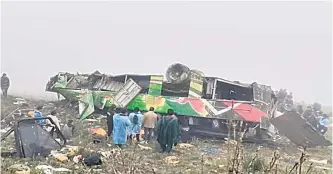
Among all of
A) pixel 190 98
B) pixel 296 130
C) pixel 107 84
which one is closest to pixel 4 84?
pixel 107 84

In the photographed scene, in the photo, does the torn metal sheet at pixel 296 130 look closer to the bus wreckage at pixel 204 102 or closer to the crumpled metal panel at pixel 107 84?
the bus wreckage at pixel 204 102

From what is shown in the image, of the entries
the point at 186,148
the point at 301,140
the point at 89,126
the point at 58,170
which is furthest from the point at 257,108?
the point at 58,170

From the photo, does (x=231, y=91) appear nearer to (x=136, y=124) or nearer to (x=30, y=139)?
(x=136, y=124)

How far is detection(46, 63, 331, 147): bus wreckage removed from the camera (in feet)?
39.6

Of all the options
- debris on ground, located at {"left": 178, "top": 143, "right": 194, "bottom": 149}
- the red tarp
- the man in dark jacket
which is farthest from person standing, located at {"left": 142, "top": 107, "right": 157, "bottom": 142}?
the man in dark jacket

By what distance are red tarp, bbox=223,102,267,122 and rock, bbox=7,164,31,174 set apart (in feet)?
20.5

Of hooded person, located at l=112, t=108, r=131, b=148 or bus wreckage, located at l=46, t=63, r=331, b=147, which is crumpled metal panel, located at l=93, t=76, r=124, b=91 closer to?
bus wreckage, located at l=46, t=63, r=331, b=147

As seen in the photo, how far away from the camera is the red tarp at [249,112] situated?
1191 centimetres

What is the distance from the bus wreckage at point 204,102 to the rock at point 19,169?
5.60 meters

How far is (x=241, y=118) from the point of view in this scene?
1197 centimetres

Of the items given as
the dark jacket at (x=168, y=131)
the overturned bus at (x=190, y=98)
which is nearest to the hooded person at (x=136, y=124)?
the dark jacket at (x=168, y=131)

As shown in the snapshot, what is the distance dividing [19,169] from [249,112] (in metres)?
6.58

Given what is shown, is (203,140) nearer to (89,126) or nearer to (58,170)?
(89,126)

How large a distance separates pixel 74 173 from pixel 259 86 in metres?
7.18
